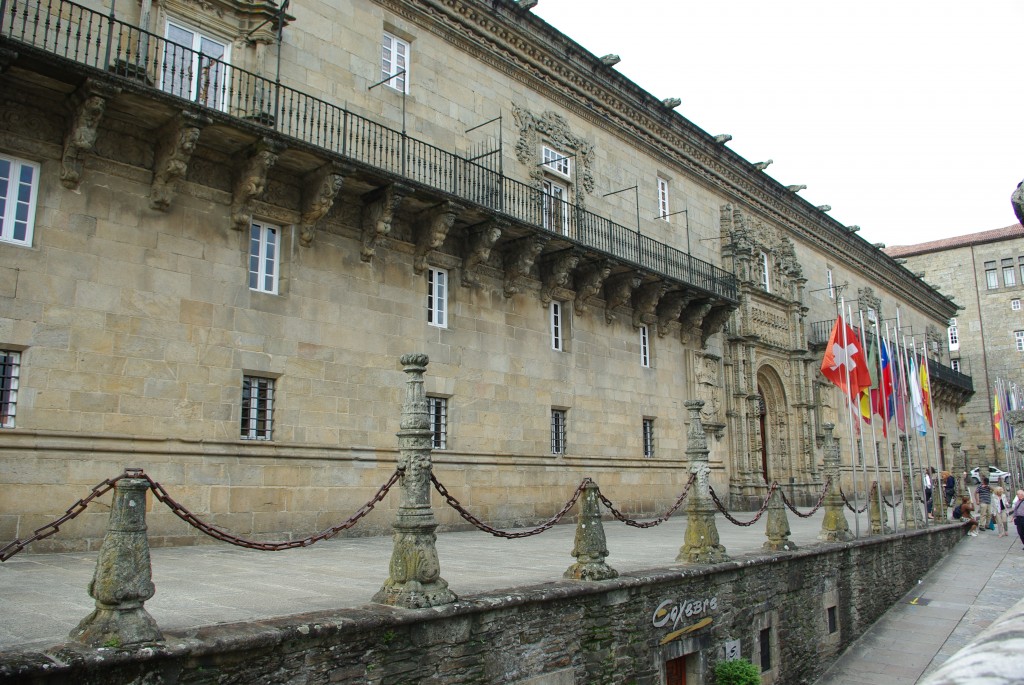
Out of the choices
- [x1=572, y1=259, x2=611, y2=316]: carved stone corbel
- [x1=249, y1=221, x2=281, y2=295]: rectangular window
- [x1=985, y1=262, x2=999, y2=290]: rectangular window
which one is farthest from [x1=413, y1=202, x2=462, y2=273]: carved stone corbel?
[x1=985, y1=262, x2=999, y2=290]: rectangular window

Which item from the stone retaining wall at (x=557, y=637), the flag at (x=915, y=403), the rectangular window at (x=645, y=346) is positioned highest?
the rectangular window at (x=645, y=346)

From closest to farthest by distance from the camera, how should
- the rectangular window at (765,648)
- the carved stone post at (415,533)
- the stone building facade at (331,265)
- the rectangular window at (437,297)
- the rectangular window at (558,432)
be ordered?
the carved stone post at (415,533) < the stone building facade at (331,265) < the rectangular window at (765,648) < the rectangular window at (437,297) < the rectangular window at (558,432)

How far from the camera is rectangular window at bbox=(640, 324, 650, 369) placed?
20812 millimetres

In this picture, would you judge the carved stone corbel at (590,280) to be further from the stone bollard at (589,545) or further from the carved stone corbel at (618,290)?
the stone bollard at (589,545)

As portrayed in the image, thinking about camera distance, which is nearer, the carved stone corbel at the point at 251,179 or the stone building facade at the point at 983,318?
the carved stone corbel at the point at 251,179

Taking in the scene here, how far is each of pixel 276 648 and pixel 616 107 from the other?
18.1 m

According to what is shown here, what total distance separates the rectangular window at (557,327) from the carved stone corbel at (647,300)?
2799 millimetres

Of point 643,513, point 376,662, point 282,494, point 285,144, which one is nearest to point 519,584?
point 376,662

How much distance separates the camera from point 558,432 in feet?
58.6

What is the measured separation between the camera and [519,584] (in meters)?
8.20

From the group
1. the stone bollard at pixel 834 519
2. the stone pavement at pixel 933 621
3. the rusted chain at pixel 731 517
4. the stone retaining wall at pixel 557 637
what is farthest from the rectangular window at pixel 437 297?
the stone pavement at pixel 933 621

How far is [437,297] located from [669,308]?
7868 mm

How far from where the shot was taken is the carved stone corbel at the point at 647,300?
20.0 m

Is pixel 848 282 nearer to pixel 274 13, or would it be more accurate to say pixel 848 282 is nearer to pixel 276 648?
pixel 274 13
